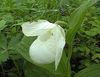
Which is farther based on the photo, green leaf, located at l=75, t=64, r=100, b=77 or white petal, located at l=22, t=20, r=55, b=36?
green leaf, located at l=75, t=64, r=100, b=77

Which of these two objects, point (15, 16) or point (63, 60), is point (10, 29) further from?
point (63, 60)

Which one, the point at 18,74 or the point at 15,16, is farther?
the point at 15,16

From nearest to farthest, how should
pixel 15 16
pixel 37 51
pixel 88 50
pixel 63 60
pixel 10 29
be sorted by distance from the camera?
pixel 37 51 < pixel 63 60 < pixel 88 50 < pixel 10 29 < pixel 15 16

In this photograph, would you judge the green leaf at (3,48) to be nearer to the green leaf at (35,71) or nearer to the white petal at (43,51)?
Answer: the green leaf at (35,71)

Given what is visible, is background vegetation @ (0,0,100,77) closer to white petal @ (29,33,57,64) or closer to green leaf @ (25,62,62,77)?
green leaf @ (25,62,62,77)

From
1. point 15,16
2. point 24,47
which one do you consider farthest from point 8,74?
point 15,16

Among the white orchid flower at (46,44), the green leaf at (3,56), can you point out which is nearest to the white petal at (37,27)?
the white orchid flower at (46,44)

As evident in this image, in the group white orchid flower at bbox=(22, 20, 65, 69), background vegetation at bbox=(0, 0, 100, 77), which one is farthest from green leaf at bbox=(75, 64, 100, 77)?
white orchid flower at bbox=(22, 20, 65, 69)

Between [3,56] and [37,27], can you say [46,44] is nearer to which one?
[37,27]
